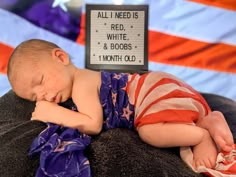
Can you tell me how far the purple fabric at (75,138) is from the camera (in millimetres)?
908

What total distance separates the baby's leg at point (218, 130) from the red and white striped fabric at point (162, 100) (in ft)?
0.09

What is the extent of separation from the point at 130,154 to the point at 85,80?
27cm

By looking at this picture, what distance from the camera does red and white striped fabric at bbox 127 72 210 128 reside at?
103cm

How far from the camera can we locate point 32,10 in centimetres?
172

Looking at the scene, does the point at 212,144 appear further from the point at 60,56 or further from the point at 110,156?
the point at 60,56

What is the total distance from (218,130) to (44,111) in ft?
1.47

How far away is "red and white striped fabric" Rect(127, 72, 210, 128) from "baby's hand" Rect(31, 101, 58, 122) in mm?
214

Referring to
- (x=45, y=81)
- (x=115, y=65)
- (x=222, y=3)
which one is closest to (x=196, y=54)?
(x=222, y=3)

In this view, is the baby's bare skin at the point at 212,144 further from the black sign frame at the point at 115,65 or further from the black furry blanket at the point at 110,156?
the black sign frame at the point at 115,65

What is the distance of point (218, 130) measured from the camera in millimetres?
1001

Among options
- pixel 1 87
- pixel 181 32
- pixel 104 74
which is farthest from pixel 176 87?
pixel 1 87

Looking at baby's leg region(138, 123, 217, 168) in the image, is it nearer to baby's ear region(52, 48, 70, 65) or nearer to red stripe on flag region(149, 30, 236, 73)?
baby's ear region(52, 48, 70, 65)

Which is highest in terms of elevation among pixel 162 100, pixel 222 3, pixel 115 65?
pixel 222 3

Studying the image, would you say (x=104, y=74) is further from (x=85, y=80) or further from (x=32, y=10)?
(x=32, y=10)
